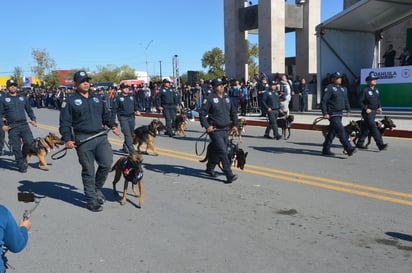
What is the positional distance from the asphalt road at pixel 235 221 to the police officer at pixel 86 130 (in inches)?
16.1

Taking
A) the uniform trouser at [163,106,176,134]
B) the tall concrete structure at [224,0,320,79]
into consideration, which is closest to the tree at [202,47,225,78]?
the tall concrete structure at [224,0,320,79]

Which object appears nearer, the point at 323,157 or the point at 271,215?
the point at 271,215

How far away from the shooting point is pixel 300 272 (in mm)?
3861

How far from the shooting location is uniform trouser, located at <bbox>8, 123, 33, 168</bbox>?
9180 millimetres

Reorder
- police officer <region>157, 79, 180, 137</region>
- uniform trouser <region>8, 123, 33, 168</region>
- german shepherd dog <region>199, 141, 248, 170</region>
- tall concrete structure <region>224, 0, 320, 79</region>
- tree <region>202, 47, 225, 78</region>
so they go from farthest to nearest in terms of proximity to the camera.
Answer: tree <region>202, 47, 225, 78</region> → tall concrete structure <region>224, 0, 320, 79</region> → police officer <region>157, 79, 180, 137</region> → uniform trouser <region>8, 123, 33, 168</region> → german shepherd dog <region>199, 141, 248, 170</region>

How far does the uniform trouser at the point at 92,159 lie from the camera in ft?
19.6

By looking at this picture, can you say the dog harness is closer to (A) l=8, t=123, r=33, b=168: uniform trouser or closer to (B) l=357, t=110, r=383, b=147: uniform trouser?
(A) l=8, t=123, r=33, b=168: uniform trouser

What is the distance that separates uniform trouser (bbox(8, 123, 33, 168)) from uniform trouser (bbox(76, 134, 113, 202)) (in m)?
3.81

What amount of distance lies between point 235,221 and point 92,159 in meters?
2.24

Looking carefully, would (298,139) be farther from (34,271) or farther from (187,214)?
(34,271)

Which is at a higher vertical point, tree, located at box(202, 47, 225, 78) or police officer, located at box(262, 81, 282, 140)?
tree, located at box(202, 47, 225, 78)

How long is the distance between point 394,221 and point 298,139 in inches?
305

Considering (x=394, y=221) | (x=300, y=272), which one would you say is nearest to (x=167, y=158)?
(x=394, y=221)

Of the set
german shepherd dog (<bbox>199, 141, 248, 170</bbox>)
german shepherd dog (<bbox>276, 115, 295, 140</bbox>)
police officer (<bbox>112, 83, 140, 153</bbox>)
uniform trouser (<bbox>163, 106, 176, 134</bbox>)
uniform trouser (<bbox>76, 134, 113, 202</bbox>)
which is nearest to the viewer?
uniform trouser (<bbox>76, 134, 113, 202</bbox>)
